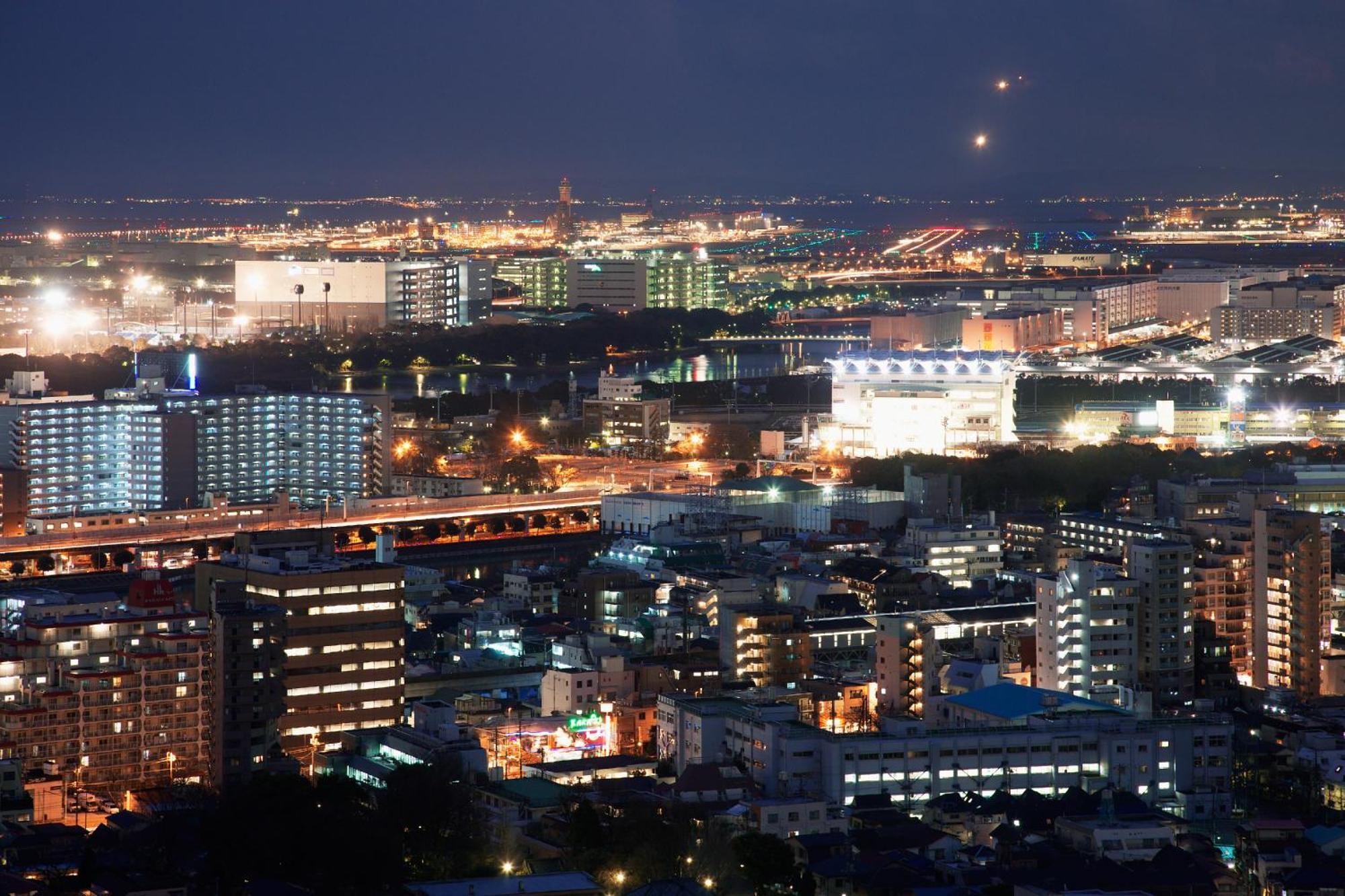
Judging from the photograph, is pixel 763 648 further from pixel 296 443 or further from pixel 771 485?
pixel 296 443

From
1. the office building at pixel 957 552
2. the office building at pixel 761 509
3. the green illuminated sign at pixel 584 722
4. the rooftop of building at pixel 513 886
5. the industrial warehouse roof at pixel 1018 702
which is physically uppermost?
the office building at pixel 761 509

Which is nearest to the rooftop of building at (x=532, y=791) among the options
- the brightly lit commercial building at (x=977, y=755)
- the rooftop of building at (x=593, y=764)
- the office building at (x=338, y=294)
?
the rooftop of building at (x=593, y=764)

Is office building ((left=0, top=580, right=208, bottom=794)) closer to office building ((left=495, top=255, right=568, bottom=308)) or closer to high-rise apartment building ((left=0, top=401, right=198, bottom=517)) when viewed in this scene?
high-rise apartment building ((left=0, top=401, right=198, bottom=517))

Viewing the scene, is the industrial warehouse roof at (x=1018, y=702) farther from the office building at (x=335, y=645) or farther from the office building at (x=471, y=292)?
the office building at (x=471, y=292)

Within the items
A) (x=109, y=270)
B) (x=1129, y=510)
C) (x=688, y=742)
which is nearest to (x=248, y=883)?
(x=688, y=742)

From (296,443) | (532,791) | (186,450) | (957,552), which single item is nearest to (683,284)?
(296,443)

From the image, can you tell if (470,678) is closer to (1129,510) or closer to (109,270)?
(1129,510)
